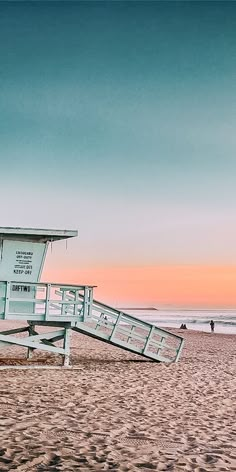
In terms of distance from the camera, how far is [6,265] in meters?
16.3

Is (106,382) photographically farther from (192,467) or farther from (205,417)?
(192,467)

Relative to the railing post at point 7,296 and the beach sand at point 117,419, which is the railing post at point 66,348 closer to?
the beach sand at point 117,419

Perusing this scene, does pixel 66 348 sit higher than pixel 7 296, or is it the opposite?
pixel 7 296

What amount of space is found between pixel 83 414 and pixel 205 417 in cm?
228

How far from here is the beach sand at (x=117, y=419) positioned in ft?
22.6

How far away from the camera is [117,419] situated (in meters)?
9.50

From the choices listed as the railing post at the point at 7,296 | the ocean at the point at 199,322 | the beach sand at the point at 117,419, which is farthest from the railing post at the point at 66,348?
the ocean at the point at 199,322

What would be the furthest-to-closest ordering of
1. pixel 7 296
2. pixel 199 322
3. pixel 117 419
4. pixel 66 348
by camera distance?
pixel 199 322
pixel 66 348
pixel 7 296
pixel 117 419

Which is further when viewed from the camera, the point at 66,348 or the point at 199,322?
the point at 199,322

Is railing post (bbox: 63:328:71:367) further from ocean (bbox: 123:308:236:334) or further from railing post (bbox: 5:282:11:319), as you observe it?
ocean (bbox: 123:308:236:334)

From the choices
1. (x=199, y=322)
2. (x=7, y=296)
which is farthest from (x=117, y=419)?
(x=199, y=322)

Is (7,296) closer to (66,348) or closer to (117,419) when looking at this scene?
(66,348)

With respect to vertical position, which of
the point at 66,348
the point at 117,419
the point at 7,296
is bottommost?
the point at 117,419

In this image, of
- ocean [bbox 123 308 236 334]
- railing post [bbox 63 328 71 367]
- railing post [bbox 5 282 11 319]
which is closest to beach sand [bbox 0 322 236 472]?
railing post [bbox 63 328 71 367]
